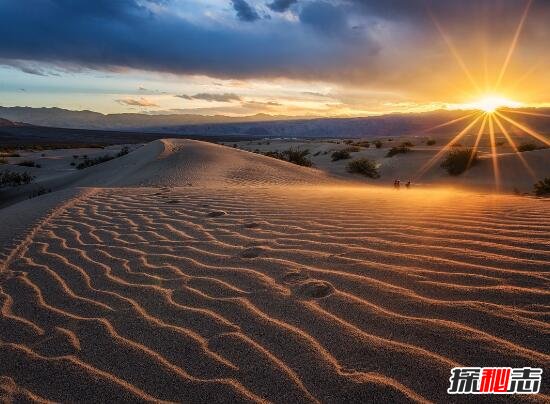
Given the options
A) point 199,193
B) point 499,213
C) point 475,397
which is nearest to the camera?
point 475,397

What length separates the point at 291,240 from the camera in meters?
4.67

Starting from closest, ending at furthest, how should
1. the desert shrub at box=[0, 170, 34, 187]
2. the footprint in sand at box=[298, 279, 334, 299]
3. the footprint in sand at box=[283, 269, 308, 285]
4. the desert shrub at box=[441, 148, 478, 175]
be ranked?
1. the footprint in sand at box=[298, 279, 334, 299]
2. the footprint in sand at box=[283, 269, 308, 285]
3. the desert shrub at box=[0, 170, 34, 187]
4. the desert shrub at box=[441, 148, 478, 175]

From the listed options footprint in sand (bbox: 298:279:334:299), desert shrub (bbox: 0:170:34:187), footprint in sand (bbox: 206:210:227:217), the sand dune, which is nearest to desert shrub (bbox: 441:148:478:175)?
the sand dune

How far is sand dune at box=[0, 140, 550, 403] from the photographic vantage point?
7.53 feet

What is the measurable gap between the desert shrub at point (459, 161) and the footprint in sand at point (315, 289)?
50.9 ft

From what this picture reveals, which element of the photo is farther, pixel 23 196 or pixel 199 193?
pixel 23 196

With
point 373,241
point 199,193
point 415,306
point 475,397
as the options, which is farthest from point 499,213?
point 199,193

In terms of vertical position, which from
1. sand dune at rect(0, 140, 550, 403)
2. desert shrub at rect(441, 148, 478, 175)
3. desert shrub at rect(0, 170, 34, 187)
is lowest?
desert shrub at rect(0, 170, 34, 187)

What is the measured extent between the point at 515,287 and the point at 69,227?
535cm

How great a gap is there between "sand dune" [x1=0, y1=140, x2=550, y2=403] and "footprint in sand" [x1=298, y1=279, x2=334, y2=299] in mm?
14

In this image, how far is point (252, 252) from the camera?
14.1 feet

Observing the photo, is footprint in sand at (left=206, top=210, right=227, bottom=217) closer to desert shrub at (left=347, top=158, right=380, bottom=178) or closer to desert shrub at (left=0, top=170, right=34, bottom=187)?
desert shrub at (left=347, top=158, right=380, bottom=178)

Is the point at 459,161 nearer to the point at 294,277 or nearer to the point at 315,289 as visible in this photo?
the point at 294,277

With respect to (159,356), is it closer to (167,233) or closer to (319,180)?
(167,233)
